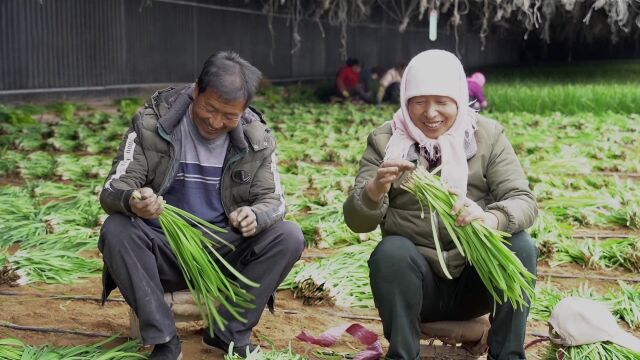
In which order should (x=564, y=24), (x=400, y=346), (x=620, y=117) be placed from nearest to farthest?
(x=400, y=346) < (x=620, y=117) < (x=564, y=24)

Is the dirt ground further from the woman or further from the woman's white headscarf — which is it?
the woman's white headscarf

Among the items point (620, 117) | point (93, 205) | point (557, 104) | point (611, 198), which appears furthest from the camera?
point (557, 104)

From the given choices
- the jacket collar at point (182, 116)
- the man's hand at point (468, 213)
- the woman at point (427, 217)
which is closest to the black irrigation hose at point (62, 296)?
the jacket collar at point (182, 116)

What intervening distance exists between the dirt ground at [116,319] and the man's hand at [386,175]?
29.4 inches

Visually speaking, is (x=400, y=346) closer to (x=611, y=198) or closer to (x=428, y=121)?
(x=428, y=121)

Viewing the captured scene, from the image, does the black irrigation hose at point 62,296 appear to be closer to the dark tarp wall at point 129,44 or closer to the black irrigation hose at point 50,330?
the black irrigation hose at point 50,330

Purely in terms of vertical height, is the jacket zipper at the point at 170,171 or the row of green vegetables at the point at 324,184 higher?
the jacket zipper at the point at 170,171

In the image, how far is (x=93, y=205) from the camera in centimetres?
484

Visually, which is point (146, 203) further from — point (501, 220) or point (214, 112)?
point (501, 220)

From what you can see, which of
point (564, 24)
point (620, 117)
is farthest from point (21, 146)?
point (564, 24)

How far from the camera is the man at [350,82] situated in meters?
14.4

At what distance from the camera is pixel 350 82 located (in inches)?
572

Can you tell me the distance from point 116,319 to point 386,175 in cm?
141

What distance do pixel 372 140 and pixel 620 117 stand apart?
9074 millimetres
